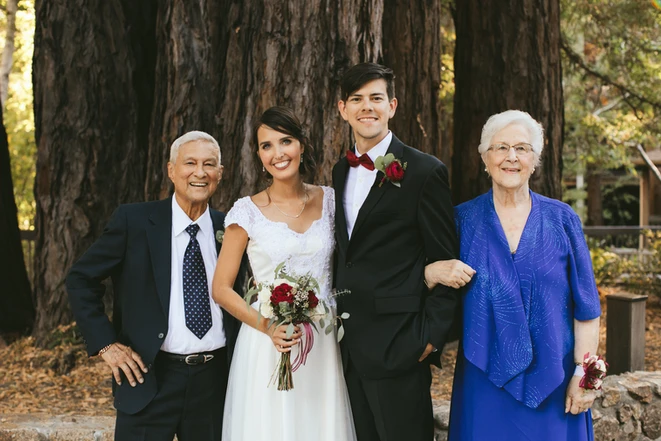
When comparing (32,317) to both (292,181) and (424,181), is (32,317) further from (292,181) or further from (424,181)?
(424,181)

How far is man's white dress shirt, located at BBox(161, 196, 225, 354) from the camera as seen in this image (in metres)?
3.45

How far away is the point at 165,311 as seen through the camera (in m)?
3.43

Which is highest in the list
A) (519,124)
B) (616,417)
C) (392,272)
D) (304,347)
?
(519,124)

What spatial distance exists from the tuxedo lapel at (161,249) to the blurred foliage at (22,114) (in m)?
13.3

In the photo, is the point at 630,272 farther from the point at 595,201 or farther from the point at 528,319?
the point at 528,319

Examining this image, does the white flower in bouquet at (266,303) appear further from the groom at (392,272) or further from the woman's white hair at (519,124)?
the woman's white hair at (519,124)

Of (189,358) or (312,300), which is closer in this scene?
(312,300)

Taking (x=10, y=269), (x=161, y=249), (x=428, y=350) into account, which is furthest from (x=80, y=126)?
(x=428, y=350)

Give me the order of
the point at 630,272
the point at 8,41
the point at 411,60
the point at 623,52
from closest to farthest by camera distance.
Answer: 1. the point at 411,60
2. the point at 8,41
3. the point at 623,52
4. the point at 630,272

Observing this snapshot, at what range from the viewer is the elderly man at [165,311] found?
11.1 ft

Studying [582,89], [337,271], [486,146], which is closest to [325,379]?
[337,271]

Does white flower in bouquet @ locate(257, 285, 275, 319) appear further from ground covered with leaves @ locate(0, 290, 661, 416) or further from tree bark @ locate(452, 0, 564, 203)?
tree bark @ locate(452, 0, 564, 203)

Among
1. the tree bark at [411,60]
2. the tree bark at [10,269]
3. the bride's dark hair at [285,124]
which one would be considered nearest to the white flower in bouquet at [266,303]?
the bride's dark hair at [285,124]

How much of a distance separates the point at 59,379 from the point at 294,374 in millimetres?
4122
